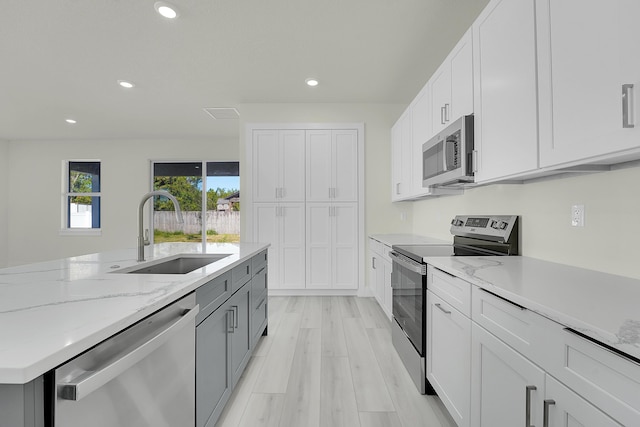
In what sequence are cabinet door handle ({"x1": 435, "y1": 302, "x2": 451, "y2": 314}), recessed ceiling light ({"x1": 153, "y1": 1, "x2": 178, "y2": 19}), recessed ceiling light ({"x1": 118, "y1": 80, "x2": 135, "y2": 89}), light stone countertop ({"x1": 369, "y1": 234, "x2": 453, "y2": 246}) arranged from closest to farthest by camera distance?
cabinet door handle ({"x1": 435, "y1": 302, "x2": 451, "y2": 314})
recessed ceiling light ({"x1": 153, "y1": 1, "x2": 178, "y2": 19})
light stone countertop ({"x1": 369, "y1": 234, "x2": 453, "y2": 246})
recessed ceiling light ({"x1": 118, "y1": 80, "x2": 135, "y2": 89})

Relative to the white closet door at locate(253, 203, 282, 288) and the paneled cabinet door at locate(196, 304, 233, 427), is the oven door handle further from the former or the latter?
the white closet door at locate(253, 203, 282, 288)

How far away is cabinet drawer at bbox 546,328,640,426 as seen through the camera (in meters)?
0.66

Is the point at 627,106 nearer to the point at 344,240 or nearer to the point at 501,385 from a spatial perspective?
the point at 501,385

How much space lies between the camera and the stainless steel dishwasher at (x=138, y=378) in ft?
2.22

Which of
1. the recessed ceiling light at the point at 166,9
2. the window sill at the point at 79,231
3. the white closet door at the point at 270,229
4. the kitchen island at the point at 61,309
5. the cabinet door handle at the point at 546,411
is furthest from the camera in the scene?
the window sill at the point at 79,231

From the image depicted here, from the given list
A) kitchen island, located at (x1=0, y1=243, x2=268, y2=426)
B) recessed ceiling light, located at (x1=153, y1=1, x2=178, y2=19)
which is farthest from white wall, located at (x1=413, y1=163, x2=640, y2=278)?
recessed ceiling light, located at (x1=153, y1=1, x2=178, y2=19)

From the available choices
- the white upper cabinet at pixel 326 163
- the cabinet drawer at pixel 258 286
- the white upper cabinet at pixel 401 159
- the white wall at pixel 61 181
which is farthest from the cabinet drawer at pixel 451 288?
the white wall at pixel 61 181

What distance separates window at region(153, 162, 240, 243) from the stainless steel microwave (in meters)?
4.97

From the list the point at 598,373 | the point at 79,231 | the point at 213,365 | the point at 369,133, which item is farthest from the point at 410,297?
the point at 79,231

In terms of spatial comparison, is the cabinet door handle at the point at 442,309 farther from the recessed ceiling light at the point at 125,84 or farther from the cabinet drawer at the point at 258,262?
the recessed ceiling light at the point at 125,84

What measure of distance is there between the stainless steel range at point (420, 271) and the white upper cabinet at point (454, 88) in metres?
0.77

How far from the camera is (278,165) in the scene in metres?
4.34

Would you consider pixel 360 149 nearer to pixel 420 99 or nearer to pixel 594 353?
pixel 420 99

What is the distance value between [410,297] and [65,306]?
1.90 meters
